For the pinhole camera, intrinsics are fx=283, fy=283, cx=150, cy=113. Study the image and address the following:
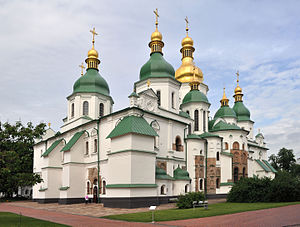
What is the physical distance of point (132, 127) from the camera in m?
22.9

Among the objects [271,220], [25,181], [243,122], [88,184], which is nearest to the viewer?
[271,220]

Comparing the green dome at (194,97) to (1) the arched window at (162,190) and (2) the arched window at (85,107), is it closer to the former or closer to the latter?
(2) the arched window at (85,107)

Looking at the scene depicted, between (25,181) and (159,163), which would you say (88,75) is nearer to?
(159,163)

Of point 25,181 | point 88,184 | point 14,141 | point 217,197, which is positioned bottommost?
point 217,197

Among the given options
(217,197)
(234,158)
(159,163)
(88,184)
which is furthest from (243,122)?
(88,184)

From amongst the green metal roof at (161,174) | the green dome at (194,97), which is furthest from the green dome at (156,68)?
the green metal roof at (161,174)

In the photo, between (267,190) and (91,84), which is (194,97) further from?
(267,190)

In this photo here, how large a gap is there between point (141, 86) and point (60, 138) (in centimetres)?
1196

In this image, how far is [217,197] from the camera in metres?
32.4

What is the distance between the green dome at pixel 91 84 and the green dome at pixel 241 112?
946 inches

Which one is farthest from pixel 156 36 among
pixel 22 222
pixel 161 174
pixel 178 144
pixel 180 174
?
pixel 22 222

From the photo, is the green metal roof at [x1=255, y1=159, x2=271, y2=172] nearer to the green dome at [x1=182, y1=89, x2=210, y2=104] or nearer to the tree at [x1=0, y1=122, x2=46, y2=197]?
the green dome at [x1=182, y1=89, x2=210, y2=104]

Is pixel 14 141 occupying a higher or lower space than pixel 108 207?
higher

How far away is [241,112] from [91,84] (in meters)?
26.6
